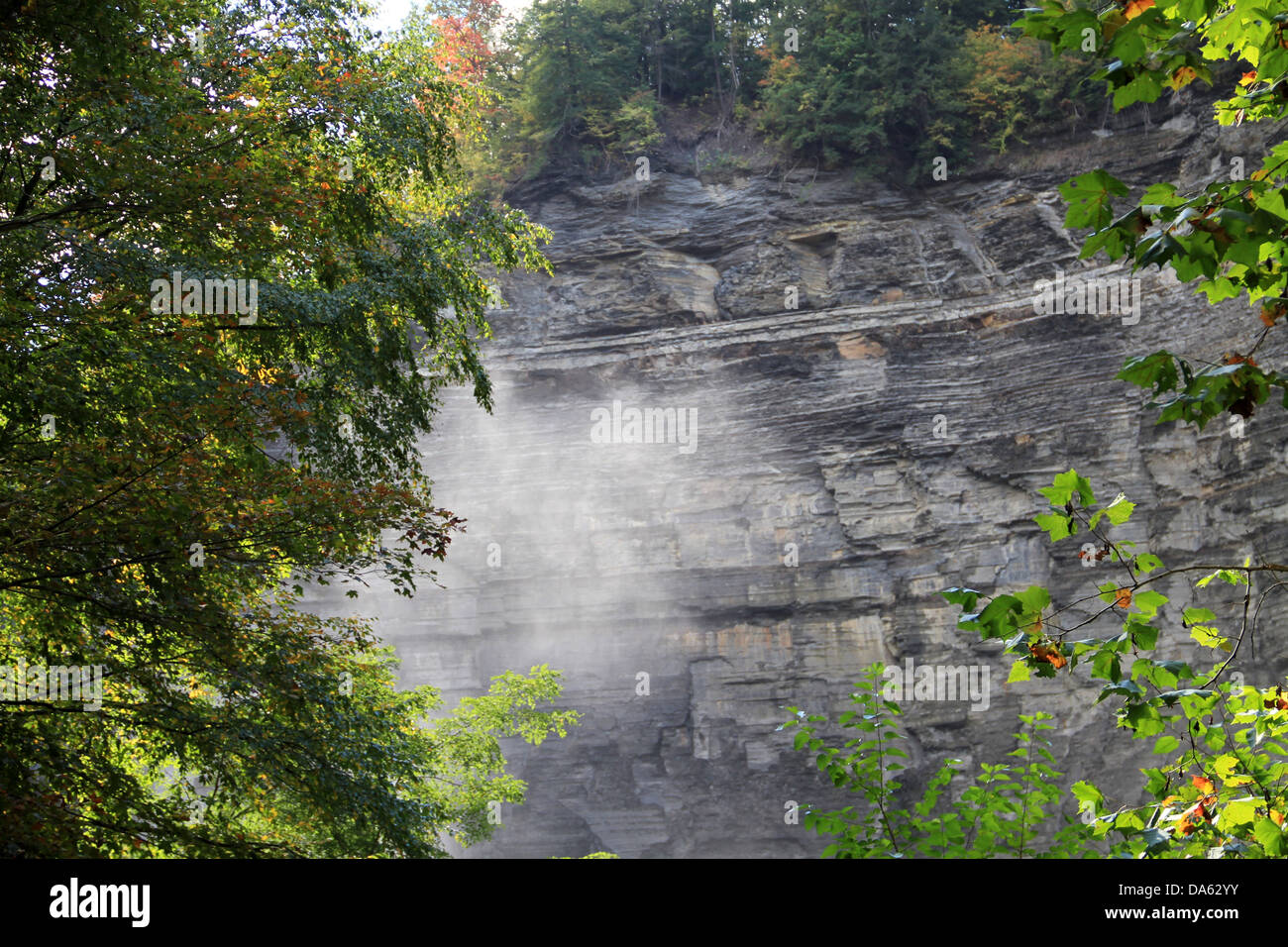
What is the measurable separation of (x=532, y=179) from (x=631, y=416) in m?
8.78

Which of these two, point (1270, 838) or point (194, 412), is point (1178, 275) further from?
point (194, 412)

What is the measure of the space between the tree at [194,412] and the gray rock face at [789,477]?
15.4 m

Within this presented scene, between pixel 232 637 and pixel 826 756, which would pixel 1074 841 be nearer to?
pixel 826 756

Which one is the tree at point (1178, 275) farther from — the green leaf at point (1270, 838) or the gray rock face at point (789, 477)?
the gray rock face at point (789, 477)

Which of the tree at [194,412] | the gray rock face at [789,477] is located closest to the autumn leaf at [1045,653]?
the tree at [194,412]

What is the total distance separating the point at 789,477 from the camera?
26266mm

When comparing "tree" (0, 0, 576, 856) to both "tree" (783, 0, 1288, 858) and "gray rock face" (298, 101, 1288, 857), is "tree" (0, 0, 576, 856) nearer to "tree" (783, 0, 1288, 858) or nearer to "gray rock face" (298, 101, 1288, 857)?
"tree" (783, 0, 1288, 858)

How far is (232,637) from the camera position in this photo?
789 centimetres

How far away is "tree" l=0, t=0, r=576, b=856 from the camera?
6.82m

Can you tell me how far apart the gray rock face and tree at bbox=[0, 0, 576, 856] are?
15.4 m

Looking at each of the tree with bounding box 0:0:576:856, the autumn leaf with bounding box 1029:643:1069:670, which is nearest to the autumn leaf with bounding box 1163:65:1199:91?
the autumn leaf with bounding box 1029:643:1069:670

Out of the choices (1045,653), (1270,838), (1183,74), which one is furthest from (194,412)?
(1270,838)

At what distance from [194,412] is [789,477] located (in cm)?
2028

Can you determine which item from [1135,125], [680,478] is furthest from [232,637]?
[1135,125]
